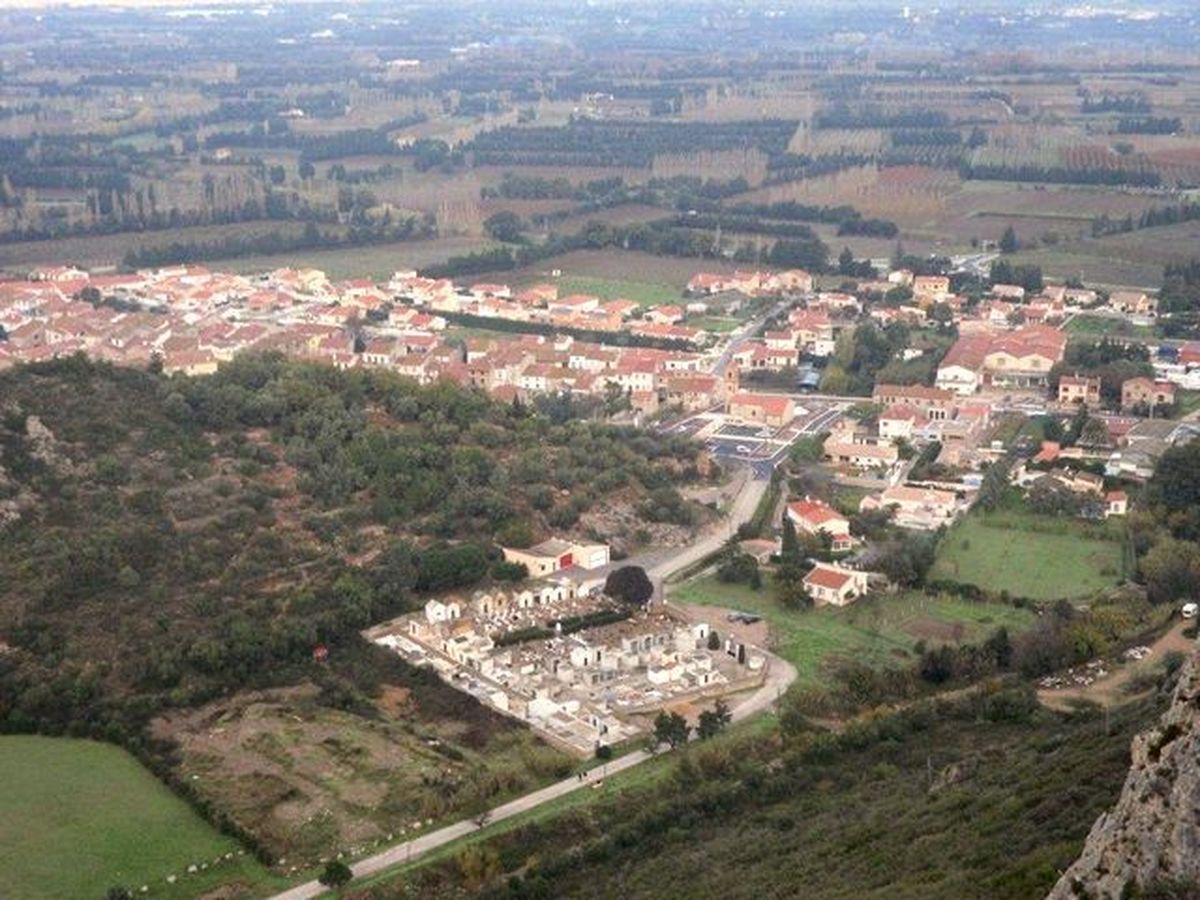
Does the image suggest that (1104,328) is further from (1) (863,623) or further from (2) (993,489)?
(1) (863,623)

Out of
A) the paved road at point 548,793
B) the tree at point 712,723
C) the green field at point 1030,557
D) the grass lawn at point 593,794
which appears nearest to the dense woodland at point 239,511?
the paved road at point 548,793

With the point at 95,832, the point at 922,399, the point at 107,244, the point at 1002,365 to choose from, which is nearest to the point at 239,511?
the point at 95,832

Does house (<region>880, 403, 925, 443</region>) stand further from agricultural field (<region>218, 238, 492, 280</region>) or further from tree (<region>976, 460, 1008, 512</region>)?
agricultural field (<region>218, 238, 492, 280</region>)

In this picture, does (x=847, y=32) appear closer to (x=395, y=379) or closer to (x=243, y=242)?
(x=243, y=242)

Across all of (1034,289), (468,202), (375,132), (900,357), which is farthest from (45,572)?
(375,132)

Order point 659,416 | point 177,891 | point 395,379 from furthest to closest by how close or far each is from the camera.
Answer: point 659,416
point 395,379
point 177,891
